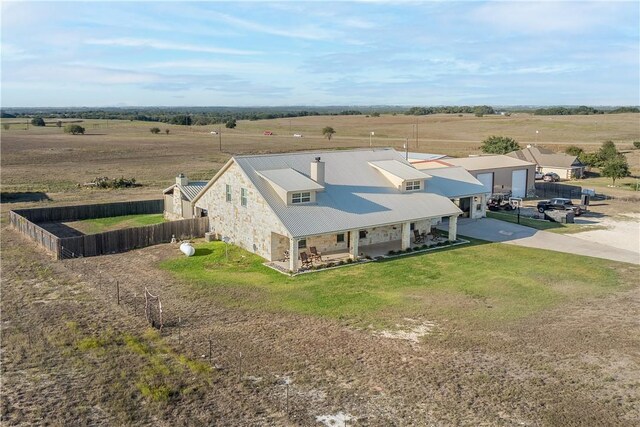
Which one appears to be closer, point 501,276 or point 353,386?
point 353,386

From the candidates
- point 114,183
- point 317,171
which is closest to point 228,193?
point 317,171

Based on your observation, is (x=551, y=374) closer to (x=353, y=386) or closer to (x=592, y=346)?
(x=592, y=346)

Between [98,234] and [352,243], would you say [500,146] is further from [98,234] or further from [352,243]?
[98,234]

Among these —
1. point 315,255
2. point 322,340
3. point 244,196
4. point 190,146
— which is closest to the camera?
point 322,340

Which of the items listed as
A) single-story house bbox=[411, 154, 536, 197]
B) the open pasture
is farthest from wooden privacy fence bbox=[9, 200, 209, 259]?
single-story house bbox=[411, 154, 536, 197]

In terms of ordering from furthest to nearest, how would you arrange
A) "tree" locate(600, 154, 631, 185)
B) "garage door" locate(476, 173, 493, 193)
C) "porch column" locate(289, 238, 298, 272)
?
"tree" locate(600, 154, 631, 185), "garage door" locate(476, 173, 493, 193), "porch column" locate(289, 238, 298, 272)

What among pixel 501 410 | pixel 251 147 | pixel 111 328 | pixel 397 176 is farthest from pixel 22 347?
pixel 251 147

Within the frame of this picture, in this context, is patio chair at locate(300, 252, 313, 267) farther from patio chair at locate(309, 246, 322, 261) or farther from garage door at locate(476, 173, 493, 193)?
garage door at locate(476, 173, 493, 193)
